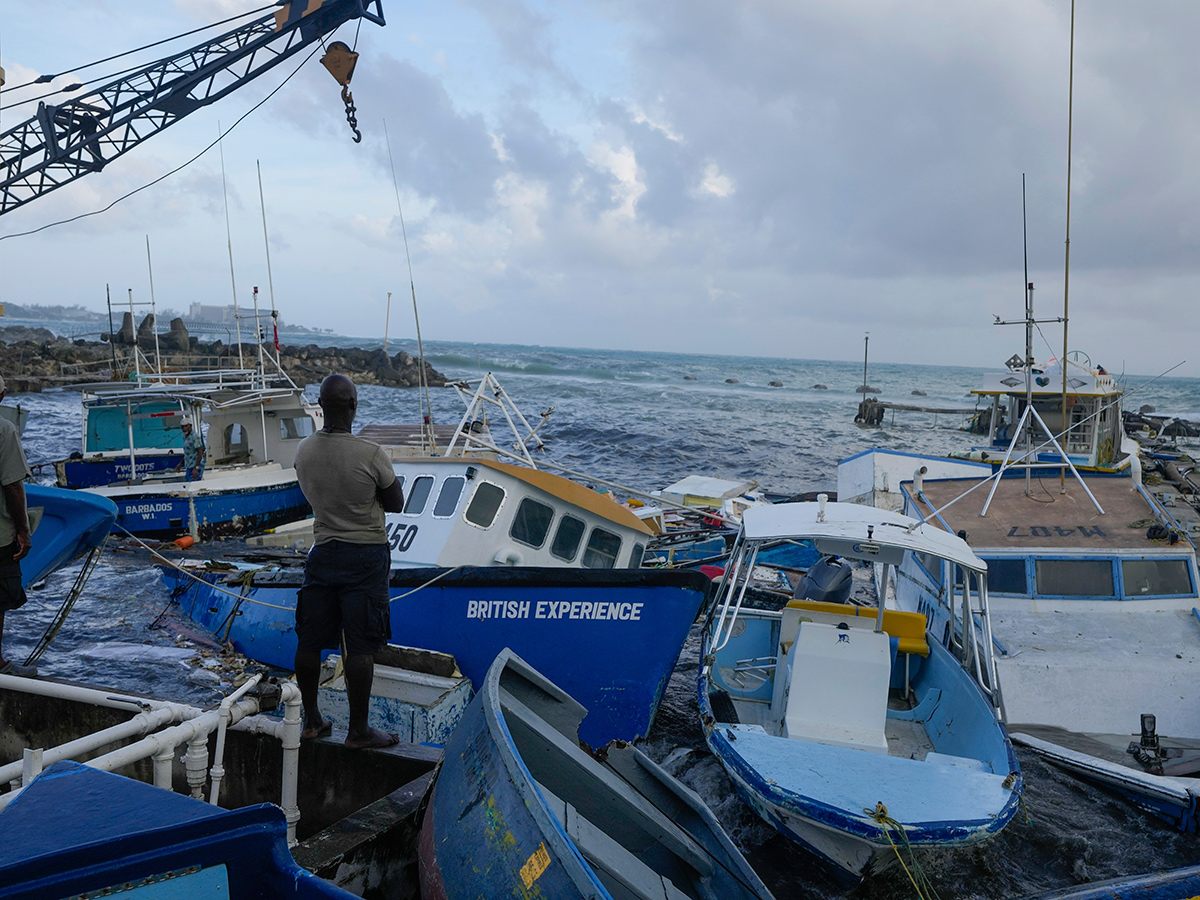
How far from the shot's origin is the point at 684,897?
3549 millimetres

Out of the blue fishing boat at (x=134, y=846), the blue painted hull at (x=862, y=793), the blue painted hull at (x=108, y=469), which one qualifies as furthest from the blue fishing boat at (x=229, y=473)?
the blue fishing boat at (x=134, y=846)

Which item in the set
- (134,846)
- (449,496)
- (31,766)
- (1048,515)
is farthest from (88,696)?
(1048,515)

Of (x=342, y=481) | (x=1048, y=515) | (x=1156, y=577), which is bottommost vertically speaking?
(x=1156, y=577)

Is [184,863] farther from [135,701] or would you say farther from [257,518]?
[257,518]

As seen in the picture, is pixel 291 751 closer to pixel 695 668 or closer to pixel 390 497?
pixel 390 497

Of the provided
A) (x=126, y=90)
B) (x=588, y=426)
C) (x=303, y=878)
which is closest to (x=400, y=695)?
(x=303, y=878)

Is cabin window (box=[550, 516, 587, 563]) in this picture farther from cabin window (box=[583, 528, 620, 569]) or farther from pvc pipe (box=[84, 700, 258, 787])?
pvc pipe (box=[84, 700, 258, 787])

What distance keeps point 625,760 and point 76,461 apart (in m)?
16.2

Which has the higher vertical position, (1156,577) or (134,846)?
(134,846)

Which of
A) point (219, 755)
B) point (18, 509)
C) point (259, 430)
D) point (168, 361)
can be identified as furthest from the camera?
point (168, 361)

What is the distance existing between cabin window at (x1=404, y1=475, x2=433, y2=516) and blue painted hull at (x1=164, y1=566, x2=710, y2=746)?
3.91ft

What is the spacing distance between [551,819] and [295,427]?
16.7m

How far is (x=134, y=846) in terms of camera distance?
78.7 inches

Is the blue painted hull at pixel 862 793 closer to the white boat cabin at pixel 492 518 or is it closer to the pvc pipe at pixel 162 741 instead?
Result: the white boat cabin at pixel 492 518
